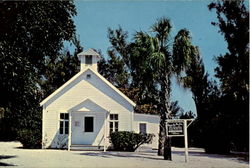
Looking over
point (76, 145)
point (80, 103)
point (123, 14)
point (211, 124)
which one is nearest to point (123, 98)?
point (80, 103)

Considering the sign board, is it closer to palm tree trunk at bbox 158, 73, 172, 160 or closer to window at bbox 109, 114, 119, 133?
palm tree trunk at bbox 158, 73, 172, 160

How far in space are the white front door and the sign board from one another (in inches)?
356

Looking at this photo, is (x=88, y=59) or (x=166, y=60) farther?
(x=88, y=59)

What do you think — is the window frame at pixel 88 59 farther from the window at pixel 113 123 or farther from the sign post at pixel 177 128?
the sign post at pixel 177 128

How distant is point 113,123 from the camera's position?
22.6 metres

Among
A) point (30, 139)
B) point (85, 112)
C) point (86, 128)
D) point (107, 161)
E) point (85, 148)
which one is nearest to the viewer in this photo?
point (107, 161)

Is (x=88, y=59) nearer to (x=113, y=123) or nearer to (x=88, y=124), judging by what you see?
(x=88, y=124)

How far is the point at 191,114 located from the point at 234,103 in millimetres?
13259

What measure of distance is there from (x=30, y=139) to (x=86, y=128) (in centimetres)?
366

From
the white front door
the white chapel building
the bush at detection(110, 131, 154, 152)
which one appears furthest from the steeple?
the bush at detection(110, 131, 154, 152)

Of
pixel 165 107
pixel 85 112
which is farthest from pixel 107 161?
pixel 85 112

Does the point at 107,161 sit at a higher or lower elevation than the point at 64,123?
lower

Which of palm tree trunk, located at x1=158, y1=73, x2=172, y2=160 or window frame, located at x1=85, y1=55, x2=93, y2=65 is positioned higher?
window frame, located at x1=85, y1=55, x2=93, y2=65

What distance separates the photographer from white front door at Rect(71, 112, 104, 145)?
74.2 ft
